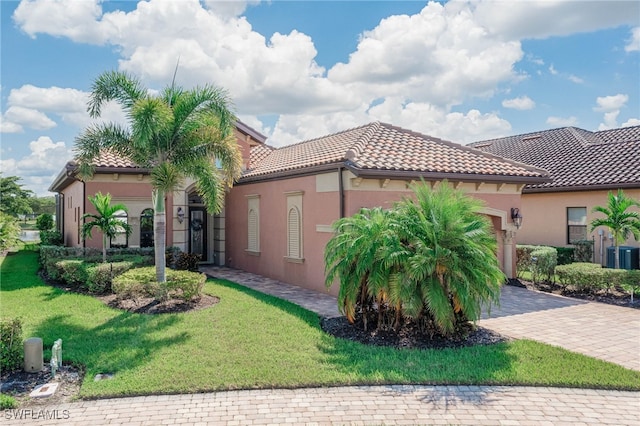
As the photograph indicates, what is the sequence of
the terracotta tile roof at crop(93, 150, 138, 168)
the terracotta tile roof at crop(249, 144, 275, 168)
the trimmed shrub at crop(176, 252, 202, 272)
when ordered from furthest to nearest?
the terracotta tile roof at crop(249, 144, 275, 168), the trimmed shrub at crop(176, 252, 202, 272), the terracotta tile roof at crop(93, 150, 138, 168)

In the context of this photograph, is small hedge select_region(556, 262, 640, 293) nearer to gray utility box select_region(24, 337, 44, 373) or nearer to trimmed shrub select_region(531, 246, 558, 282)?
trimmed shrub select_region(531, 246, 558, 282)

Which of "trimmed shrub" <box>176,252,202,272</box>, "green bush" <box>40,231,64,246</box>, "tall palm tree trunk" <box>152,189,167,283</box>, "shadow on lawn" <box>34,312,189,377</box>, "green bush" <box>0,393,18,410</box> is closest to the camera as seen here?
"green bush" <box>0,393,18,410</box>

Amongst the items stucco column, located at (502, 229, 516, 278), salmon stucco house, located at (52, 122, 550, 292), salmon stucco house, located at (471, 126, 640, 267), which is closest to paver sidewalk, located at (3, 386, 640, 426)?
salmon stucco house, located at (52, 122, 550, 292)

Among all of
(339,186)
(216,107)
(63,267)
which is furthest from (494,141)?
(63,267)

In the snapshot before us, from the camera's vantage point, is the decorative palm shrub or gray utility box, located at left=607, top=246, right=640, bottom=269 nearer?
the decorative palm shrub

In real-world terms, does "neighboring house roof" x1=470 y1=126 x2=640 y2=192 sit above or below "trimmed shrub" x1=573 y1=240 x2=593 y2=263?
above

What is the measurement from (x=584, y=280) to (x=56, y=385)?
40.7 feet

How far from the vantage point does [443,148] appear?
566 inches

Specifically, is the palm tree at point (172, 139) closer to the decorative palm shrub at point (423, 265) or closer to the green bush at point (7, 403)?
the decorative palm shrub at point (423, 265)

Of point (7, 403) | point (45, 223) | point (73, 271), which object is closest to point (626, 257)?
point (7, 403)

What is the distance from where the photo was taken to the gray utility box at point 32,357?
656 centimetres

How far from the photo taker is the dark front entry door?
19125 millimetres

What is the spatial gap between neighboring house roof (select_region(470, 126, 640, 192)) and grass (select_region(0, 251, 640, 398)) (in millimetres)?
8973

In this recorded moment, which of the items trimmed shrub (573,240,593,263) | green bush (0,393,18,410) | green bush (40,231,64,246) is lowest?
green bush (0,393,18,410)
